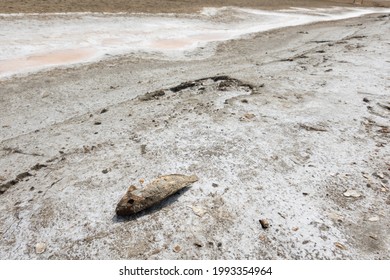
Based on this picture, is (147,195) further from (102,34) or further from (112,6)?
(112,6)

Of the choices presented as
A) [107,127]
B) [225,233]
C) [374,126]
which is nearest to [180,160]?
[225,233]

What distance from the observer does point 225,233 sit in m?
3.15

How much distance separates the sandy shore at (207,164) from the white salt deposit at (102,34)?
2.31 meters

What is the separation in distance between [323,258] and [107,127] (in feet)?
12.4

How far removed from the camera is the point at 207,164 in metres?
4.07

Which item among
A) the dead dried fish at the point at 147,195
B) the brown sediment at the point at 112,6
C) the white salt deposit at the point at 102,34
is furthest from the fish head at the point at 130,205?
the brown sediment at the point at 112,6

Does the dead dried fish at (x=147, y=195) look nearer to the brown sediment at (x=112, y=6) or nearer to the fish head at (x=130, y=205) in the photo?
the fish head at (x=130, y=205)

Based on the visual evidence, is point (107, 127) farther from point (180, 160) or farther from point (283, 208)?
point (283, 208)

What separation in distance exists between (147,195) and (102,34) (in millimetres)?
11000

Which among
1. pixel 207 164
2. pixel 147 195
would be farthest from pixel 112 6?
pixel 147 195

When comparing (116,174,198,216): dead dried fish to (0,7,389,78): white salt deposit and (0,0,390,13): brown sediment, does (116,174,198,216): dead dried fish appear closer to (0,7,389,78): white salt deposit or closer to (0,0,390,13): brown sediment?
(0,7,389,78): white salt deposit

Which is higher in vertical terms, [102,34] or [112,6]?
[112,6]

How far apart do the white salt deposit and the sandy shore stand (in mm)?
2311

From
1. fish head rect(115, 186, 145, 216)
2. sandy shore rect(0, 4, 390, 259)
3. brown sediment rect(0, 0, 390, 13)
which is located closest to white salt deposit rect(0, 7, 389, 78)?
brown sediment rect(0, 0, 390, 13)
